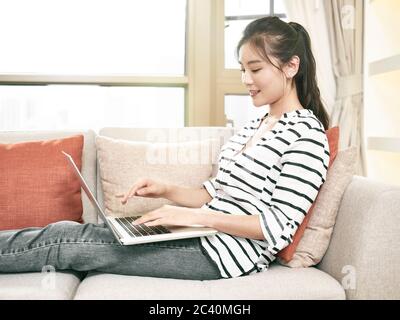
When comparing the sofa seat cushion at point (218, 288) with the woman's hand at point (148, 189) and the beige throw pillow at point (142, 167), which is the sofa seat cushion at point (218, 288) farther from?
the beige throw pillow at point (142, 167)

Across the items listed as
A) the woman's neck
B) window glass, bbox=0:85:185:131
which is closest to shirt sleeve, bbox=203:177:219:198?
the woman's neck

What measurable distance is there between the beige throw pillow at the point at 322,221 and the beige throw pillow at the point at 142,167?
1.62ft

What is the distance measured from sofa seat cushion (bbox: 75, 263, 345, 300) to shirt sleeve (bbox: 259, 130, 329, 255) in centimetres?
9

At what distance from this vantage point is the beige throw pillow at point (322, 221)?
1.32 m

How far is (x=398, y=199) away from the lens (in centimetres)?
120

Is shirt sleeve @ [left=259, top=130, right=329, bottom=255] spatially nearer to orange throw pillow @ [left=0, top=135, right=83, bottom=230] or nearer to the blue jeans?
the blue jeans

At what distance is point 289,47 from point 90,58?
145cm

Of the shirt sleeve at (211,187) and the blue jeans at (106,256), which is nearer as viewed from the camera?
the blue jeans at (106,256)

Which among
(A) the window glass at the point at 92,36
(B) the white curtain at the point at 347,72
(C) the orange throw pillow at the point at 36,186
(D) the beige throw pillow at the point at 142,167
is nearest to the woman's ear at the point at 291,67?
(D) the beige throw pillow at the point at 142,167

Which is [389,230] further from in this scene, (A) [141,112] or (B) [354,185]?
(A) [141,112]

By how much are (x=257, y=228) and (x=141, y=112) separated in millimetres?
1540

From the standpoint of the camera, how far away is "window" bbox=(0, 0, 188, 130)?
8.17ft

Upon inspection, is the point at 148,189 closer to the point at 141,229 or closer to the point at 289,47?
the point at 141,229
